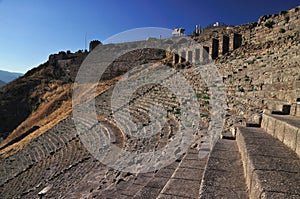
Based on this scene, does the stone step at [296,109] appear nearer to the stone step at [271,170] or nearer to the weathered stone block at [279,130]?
the weathered stone block at [279,130]

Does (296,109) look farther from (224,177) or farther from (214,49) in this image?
(214,49)

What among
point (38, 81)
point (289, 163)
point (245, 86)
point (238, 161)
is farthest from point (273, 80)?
point (38, 81)

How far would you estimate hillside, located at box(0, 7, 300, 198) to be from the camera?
2.14 meters

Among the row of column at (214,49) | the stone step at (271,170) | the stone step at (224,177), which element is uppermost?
the row of column at (214,49)

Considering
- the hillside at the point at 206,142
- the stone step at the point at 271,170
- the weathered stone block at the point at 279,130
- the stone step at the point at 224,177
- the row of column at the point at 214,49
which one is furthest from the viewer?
the row of column at the point at 214,49

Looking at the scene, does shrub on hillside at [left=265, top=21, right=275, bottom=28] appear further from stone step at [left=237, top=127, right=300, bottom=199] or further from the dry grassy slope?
the dry grassy slope

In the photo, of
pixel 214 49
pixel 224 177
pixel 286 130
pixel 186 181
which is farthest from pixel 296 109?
pixel 214 49

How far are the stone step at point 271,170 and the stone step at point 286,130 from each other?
6cm

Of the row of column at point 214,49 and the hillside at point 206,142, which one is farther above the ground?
the row of column at point 214,49

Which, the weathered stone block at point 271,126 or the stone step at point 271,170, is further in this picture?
the weathered stone block at point 271,126

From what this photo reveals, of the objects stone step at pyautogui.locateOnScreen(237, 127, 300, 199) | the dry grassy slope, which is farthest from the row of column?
stone step at pyautogui.locateOnScreen(237, 127, 300, 199)

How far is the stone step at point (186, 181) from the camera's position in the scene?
230cm

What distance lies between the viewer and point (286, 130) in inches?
96.4

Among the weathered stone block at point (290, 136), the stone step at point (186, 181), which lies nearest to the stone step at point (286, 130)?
the weathered stone block at point (290, 136)
